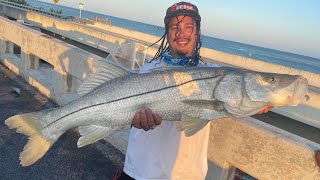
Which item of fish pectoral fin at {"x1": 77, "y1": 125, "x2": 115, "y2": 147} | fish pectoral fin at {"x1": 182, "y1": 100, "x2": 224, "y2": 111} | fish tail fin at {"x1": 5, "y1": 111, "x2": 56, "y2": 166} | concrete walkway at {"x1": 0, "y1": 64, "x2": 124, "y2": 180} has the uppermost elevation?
fish pectoral fin at {"x1": 182, "y1": 100, "x2": 224, "y2": 111}

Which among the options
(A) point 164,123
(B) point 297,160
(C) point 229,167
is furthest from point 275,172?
(A) point 164,123

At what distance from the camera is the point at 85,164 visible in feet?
16.3

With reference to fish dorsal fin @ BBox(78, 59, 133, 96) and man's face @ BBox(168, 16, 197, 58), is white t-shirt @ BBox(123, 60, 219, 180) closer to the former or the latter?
fish dorsal fin @ BBox(78, 59, 133, 96)

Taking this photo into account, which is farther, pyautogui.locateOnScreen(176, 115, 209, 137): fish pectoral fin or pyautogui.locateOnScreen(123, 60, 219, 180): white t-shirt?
pyautogui.locateOnScreen(123, 60, 219, 180): white t-shirt

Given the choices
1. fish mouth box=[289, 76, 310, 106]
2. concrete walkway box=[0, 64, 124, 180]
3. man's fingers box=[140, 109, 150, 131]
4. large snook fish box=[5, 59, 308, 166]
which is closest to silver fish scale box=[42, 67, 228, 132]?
large snook fish box=[5, 59, 308, 166]

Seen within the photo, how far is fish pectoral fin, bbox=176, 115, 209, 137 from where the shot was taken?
264 cm

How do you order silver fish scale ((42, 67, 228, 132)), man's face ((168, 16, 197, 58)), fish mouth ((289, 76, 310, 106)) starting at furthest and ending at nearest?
1. man's face ((168, 16, 197, 58))
2. silver fish scale ((42, 67, 228, 132))
3. fish mouth ((289, 76, 310, 106))

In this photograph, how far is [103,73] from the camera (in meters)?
3.15

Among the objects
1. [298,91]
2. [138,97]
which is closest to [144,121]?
[138,97]

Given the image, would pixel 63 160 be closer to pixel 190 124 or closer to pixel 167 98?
pixel 167 98

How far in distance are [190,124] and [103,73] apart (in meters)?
1.06

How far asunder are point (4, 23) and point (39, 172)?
689 cm

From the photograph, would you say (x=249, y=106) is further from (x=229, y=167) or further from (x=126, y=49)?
(x=126, y=49)

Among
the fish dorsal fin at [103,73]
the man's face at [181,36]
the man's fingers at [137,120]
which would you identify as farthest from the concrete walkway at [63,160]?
the man's face at [181,36]
